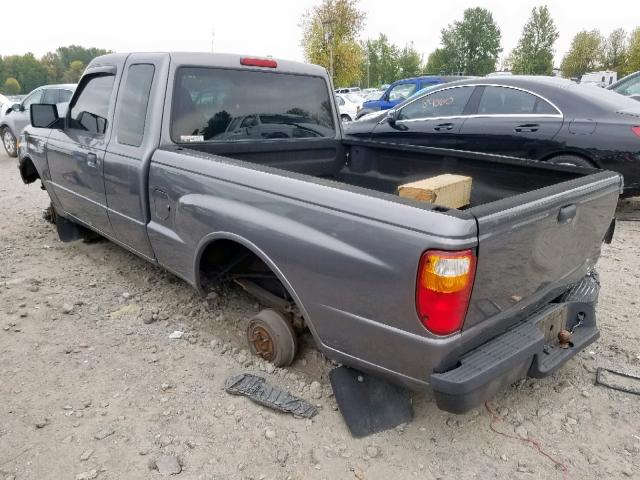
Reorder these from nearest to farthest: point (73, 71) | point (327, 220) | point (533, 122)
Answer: point (327, 220), point (533, 122), point (73, 71)

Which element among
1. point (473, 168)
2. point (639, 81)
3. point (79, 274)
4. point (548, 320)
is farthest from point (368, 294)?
point (639, 81)

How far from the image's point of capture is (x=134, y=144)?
338cm

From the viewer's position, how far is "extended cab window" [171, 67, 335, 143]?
3.31m

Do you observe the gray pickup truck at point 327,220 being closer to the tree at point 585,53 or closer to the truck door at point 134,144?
the truck door at point 134,144

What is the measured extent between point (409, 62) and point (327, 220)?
76578 millimetres

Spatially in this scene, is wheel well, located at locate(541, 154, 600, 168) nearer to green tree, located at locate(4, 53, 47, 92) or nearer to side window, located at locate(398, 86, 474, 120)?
side window, located at locate(398, 86, 474, 120)

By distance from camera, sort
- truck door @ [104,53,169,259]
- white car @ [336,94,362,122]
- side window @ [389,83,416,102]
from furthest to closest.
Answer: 1. white car @ [336,94,362,122]
2. side window @ [389,83,416,102]
3. truck door @ [104,53,169,259]

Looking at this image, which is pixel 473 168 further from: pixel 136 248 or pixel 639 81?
pixel 639 81

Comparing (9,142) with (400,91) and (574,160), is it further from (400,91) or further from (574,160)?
(574,160)

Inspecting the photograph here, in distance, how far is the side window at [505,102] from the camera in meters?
5.77

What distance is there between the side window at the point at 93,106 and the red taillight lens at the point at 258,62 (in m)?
1.05

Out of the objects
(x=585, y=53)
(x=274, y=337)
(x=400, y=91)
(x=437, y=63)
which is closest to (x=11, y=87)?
(x=437, y=63)

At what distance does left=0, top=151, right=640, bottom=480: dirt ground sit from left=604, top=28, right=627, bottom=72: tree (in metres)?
72.4

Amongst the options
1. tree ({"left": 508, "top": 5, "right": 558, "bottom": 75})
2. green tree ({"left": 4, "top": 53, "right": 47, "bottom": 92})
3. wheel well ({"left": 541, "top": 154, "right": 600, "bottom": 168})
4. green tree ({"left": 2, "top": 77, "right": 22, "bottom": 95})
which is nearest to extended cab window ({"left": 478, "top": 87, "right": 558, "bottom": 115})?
wheel well ({"left": 541, "top": 154, "right": 600, "bottom": 168})
